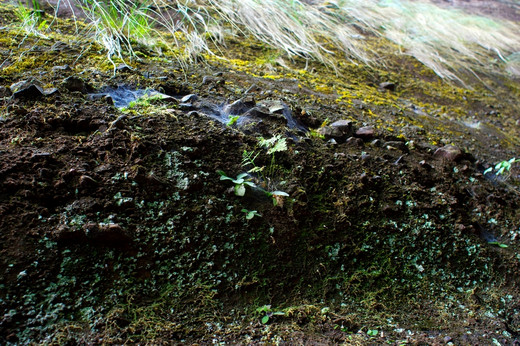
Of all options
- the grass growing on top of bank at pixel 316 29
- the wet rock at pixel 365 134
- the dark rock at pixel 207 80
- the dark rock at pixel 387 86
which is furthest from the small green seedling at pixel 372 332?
the dark rock at pixel 387 86

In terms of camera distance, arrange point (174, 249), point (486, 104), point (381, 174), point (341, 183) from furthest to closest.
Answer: point (486, 104)
point (381, 174)
point (341, 183)
point (174, 249)

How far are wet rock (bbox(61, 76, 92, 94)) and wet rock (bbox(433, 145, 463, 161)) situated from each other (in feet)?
6.29

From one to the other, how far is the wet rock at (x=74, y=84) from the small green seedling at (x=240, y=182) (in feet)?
2.71

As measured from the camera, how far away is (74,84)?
1.66 meters

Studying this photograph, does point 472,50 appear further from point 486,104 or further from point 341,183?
point 341,183

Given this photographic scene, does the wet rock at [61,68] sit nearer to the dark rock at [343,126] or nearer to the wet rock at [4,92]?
the wet rock at [4,92]

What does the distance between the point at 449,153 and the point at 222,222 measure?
1426 mm

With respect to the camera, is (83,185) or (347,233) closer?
(83,185)

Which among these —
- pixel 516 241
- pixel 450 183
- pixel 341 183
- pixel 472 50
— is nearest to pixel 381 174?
pixel 341 183

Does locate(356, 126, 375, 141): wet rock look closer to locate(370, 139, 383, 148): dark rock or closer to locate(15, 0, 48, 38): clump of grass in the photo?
locate(370, 139, 383, 148): dark rock

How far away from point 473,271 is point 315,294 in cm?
77

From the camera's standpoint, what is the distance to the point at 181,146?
1.50 m

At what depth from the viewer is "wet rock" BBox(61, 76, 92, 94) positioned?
165cm

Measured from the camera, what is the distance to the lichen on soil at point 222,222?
1100mm
